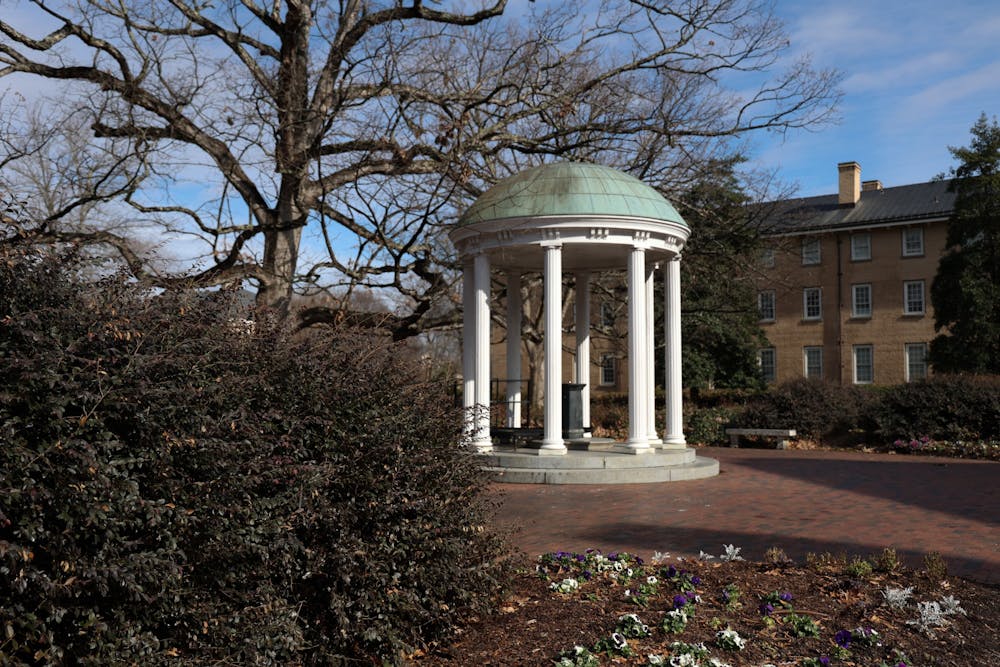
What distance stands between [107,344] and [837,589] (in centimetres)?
525

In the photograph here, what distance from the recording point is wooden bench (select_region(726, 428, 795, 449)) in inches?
883

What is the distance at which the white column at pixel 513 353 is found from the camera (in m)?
17.9

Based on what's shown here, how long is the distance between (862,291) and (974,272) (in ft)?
43.1

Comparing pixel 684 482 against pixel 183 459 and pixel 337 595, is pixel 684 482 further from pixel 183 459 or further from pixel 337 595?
pixel 183 459

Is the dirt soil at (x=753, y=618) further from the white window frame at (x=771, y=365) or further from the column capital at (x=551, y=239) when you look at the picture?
the white window frame at (x=771, y=365)

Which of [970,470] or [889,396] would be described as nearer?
[970,470]

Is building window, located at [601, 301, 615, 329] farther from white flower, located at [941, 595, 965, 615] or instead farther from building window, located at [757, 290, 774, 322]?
building window, located at [757, 290, 774, 322]

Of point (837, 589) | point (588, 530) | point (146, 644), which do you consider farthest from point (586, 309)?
point (146, 644)

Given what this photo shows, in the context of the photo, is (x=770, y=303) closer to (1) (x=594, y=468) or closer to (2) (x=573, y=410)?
(2) (x=573, y=410)

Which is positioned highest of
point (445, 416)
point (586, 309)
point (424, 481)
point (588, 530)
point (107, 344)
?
point (586, 309)

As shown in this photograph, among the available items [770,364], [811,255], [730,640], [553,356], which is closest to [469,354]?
[553,356]

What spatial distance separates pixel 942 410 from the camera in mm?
20891

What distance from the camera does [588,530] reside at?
990 centimetres

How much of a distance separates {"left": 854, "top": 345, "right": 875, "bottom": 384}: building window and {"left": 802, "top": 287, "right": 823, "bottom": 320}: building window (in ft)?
9.73
